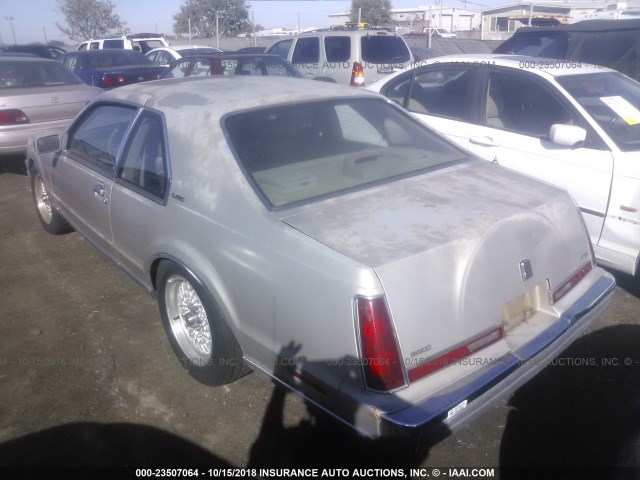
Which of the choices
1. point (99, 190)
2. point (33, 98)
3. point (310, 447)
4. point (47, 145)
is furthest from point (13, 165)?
point (310, 447)

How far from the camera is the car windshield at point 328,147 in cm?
275

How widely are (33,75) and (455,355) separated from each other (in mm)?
7724

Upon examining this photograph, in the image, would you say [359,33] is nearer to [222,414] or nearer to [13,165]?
[13,165]

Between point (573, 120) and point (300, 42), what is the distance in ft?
28.5

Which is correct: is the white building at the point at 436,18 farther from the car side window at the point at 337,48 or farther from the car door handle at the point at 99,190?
the car door handle at the point at 99,190

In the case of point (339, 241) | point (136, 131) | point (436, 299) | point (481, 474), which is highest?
point (136, 131)

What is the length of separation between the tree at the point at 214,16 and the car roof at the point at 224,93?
155ft

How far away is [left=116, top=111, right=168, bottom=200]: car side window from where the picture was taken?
3014 millimetres

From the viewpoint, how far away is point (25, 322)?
3768 mm

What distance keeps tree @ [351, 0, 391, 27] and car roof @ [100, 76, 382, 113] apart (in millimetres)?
40562

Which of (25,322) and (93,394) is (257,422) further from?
(25,322)

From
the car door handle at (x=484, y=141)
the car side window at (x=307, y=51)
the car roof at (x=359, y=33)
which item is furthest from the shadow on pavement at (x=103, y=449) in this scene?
the car side window at (x=307, y=51)

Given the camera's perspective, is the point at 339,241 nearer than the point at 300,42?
Yes

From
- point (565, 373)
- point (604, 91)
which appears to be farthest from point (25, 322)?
point (604, 91)
